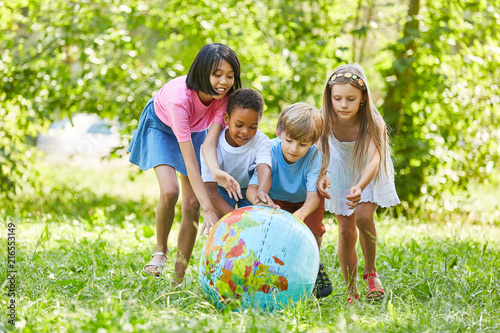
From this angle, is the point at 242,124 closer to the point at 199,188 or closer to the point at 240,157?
the point at 240,157

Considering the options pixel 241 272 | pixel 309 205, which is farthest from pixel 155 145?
pixel 241 272

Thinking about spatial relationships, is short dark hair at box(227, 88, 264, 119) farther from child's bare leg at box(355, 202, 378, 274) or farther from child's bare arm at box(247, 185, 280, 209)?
child's bare leg at box(355, 202, 378, 274)

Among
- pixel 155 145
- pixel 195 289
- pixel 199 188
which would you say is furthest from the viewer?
pixel 155 145

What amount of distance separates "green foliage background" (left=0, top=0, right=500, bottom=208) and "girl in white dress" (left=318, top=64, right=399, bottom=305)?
9.28 ft

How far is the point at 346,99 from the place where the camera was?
3570 mm

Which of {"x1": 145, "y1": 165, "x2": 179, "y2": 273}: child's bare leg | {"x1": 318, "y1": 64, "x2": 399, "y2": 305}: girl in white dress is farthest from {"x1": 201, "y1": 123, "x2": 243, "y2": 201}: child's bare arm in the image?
{"x1": 318, "y1": 64, "x2": 399, "y2": 305}: girl in white dress

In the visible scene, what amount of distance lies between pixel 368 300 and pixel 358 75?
4.96 ft

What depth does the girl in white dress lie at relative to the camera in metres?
3.56

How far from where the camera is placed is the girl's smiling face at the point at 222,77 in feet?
11.4

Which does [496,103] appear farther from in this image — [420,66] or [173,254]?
[173,254]

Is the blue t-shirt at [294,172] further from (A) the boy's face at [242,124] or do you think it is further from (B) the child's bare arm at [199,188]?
(B) the child's bare arm at [199,188]

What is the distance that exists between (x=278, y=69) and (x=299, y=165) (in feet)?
13.7

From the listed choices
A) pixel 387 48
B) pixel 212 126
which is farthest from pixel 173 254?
pixel 387 48

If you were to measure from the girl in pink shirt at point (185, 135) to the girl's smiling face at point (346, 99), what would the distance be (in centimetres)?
68
